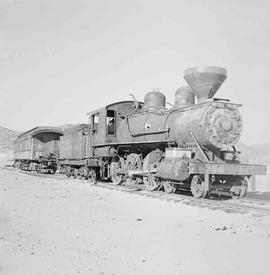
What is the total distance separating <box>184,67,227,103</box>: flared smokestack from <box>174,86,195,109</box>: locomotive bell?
1165 mm

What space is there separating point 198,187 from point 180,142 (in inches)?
64.3

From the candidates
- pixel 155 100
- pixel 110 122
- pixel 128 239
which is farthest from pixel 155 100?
pixel 128 239

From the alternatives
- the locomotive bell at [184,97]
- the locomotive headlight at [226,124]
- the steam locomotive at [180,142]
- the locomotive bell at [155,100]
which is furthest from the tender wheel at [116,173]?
the locomotive headlight at [226,124]

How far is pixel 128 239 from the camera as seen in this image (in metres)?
6.01

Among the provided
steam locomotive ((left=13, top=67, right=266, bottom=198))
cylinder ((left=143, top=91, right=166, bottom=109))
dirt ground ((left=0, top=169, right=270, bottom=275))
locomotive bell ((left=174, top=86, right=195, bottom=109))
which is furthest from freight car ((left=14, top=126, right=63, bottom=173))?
dirt ground ((left=0, top=169, right=270, bottom=275))

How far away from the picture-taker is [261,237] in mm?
6270

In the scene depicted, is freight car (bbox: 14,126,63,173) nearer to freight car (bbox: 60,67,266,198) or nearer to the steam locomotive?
the steam locomotive

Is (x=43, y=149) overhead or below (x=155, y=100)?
below

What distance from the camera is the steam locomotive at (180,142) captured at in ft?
36.6

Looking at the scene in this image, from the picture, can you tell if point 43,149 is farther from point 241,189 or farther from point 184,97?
point 241,189

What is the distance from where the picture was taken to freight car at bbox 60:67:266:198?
36.4ft

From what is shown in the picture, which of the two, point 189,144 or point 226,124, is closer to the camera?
point 226,124

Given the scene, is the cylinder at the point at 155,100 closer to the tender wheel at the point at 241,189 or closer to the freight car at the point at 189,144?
the freight car at the point at 189,144

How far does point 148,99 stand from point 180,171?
202 inches
